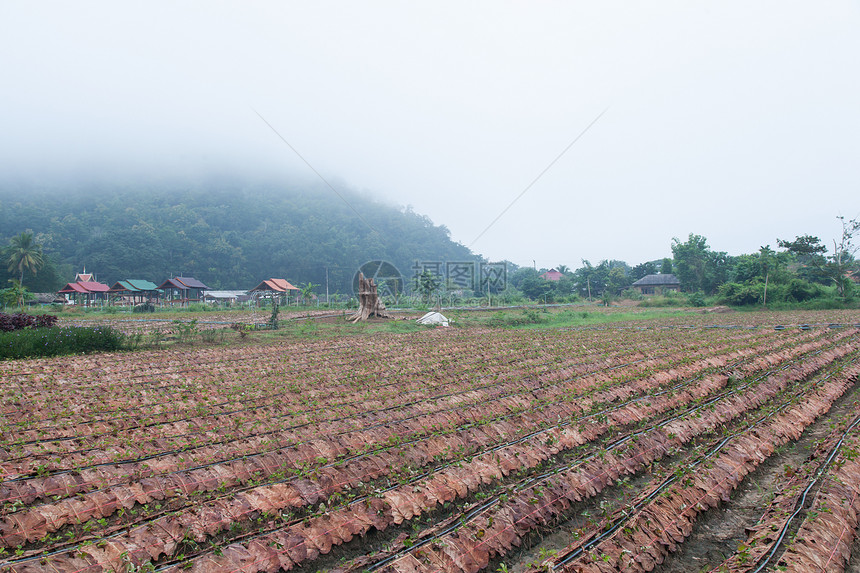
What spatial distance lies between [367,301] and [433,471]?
826 inches

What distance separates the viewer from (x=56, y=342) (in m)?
13.4

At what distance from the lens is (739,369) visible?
33.8 feet

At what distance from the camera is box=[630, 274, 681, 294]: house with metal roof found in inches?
2223

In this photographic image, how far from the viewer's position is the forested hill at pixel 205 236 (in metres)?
69.8

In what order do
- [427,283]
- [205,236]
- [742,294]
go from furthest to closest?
1. [205,236]
2. [427,283]
3. [742,294]

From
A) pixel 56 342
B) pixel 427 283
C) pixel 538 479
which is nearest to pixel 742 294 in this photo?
pixel 427 283

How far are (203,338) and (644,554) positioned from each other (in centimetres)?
1613

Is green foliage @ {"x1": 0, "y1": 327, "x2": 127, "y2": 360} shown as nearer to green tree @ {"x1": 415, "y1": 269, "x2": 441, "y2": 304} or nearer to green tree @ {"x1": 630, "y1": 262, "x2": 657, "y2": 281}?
green tree @ {"x1": 415, "y1": 269, "x2": 441, "y2": 304}

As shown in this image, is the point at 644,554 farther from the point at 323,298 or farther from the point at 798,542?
the point at 323,298

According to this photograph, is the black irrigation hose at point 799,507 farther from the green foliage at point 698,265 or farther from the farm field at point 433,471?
the green foliage at point 698,265

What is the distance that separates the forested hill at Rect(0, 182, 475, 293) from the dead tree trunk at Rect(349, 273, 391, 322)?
44309 millimetres

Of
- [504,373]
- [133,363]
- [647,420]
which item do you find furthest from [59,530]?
[133,363]

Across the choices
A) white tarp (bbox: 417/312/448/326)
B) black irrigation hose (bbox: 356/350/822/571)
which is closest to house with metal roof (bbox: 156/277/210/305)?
white tarp (bbox: 417/312/448/326)

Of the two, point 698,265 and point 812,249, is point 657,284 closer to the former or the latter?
point 698,265
